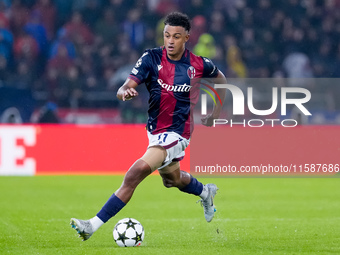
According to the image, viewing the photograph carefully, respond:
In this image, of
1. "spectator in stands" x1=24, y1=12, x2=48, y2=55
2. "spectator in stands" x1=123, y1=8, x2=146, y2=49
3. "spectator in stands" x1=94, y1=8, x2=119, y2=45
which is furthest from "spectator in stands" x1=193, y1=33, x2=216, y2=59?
"spectator in stands" x1=24, y1=12, x2=48, y2=55

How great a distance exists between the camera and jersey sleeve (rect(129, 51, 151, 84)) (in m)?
6.81

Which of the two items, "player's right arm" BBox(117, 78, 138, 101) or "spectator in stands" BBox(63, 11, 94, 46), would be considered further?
"spectator in stands" BBox(63, 11, 94, 46)

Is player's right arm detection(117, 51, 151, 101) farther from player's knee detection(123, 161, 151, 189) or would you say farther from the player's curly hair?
player's knee detection(123, 161, 151, 189)

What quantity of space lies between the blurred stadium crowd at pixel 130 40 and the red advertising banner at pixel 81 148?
2047mm

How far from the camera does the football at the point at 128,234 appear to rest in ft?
22.0

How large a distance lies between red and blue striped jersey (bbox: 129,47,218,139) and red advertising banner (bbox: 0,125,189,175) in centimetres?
658

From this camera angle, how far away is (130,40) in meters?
17.6

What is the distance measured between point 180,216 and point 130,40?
9050mm

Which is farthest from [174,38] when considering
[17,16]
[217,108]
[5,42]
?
[17,16]

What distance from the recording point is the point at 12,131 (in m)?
13.6

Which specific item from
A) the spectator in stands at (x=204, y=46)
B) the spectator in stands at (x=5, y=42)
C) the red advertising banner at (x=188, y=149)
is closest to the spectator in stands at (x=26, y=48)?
the spectator in stands at (x=5, y=42)

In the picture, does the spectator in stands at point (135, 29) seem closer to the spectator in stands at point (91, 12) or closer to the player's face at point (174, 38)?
the spectator in stands at point (91, 12)

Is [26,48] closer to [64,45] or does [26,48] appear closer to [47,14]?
[64,45]

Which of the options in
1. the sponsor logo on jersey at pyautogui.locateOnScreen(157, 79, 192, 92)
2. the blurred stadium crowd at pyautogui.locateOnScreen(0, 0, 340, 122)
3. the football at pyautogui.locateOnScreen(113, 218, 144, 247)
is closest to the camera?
the football at pyautogui.locateOnScreen(113, 218, 144, 247)
